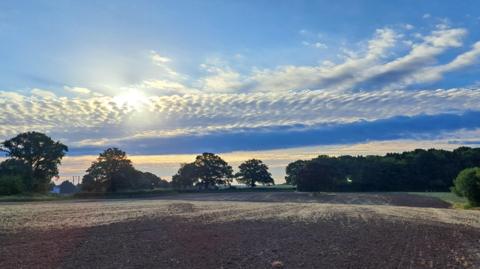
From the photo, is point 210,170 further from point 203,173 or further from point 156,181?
point 156,181

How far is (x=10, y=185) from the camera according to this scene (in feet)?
257

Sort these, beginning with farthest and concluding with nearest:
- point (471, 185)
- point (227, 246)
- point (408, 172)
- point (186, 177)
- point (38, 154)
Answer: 1. point (186, 177)
2. point (408, 172)
3. point (38, 154)
4. point (471, 185)
5. point (227, 246)

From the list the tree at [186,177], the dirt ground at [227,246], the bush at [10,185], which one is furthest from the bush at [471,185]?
the tree at [186,177]

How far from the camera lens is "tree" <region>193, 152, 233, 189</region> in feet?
519

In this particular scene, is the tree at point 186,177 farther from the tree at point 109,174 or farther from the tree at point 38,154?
the tree at point 38,154

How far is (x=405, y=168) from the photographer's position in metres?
128

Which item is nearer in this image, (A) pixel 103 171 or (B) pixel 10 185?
(B) pixel 10 185

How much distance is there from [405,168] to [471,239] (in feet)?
361

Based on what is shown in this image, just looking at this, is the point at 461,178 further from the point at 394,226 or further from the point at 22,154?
the point at 22,154

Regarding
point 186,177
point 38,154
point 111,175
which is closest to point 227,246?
point 38,154

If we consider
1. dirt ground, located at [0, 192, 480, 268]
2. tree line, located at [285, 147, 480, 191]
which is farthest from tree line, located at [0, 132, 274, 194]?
dirt ground, located at [0, 192, 480, 268]

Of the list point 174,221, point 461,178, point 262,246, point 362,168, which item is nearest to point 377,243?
point 262,246

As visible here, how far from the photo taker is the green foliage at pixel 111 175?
115 m

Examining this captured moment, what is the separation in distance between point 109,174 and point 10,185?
130 ft
